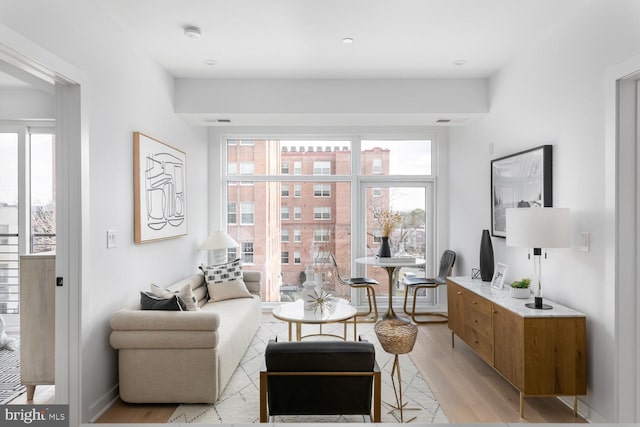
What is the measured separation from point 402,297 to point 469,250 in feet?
4.03

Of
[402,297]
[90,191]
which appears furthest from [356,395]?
[402,297]

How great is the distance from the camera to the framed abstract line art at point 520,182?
10.2ft

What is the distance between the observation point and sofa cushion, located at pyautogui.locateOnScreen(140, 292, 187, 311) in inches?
113

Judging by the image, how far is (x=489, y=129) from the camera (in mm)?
4199

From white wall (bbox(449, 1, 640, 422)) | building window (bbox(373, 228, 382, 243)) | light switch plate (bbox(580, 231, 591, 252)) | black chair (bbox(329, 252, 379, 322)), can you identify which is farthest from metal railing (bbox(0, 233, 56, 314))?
light switch plate (bbox(580, 231, 591, 252))

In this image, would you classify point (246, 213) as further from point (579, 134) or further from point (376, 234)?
point (579, 134)

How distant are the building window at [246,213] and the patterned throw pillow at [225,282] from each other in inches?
43.6

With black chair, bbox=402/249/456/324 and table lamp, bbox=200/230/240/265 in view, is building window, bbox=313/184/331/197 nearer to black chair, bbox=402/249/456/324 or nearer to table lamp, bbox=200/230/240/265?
table lamp, bbox=200/230/240/265

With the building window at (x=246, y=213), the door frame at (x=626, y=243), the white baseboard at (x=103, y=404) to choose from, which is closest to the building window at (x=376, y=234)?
the building window at (x=246, y=213)

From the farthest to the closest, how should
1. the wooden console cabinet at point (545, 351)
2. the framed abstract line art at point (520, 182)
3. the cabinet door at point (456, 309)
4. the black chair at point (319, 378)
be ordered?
1. the cabinet door at point (456, 309)
2. the framed abstract line art at point (520, 182)
3. the wooden console cabinet at point (545, 351)
4. the black chair at point (319, 378)

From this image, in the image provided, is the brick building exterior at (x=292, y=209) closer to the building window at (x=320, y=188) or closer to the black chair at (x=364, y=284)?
the building window at (x=320, y=188)

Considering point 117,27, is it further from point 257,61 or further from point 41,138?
point 41,138

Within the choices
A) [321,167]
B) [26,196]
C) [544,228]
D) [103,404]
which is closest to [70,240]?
[103,404]

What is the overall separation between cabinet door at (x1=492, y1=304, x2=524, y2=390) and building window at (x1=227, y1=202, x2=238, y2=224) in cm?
353
